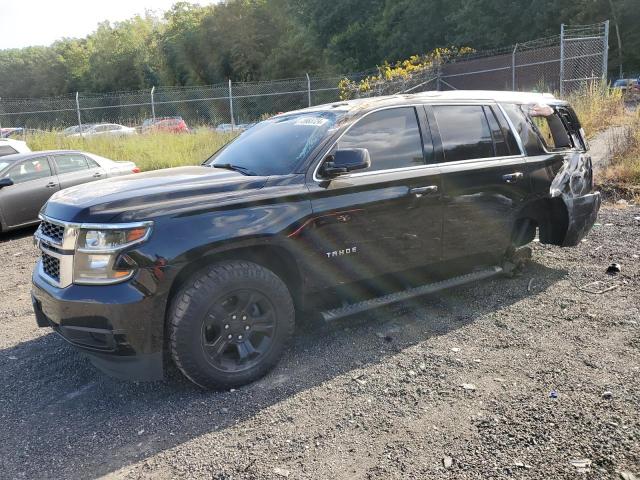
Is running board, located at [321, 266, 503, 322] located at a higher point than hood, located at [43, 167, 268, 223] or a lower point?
lower

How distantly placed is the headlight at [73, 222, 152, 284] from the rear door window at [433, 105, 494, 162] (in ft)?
8.44

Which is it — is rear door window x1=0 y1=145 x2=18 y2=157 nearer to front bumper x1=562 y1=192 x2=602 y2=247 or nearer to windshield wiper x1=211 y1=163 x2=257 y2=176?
windshield wiper x1=211 y1=163 x2=257 y2=176

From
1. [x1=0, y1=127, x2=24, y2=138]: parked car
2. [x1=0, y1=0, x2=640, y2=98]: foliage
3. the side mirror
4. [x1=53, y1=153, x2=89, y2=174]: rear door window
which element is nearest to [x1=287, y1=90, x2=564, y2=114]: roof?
the side mirror

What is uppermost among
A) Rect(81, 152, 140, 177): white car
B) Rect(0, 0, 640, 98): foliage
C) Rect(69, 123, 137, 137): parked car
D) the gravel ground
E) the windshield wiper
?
Rect(0, 0, 640, 98): foliage

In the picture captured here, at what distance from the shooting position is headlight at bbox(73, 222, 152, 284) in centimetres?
320

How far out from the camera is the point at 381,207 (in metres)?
4.07

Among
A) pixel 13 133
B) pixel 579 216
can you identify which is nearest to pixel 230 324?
pixel 579 216

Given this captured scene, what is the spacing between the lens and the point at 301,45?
47.0m

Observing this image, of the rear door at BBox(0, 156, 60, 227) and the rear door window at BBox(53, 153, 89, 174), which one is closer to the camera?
the rear door at BBox(0, 156, 60, 227)

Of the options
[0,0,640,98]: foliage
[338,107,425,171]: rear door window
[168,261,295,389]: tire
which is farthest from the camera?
[0,0,640,98]: foliage

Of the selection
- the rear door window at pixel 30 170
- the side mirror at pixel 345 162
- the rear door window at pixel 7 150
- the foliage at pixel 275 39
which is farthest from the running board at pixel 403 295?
the foliage at pixel 275 39

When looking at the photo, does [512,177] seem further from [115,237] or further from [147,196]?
[115,237]

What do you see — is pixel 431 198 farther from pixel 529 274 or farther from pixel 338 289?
pixel 529 274

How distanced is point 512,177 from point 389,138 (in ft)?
4.43
